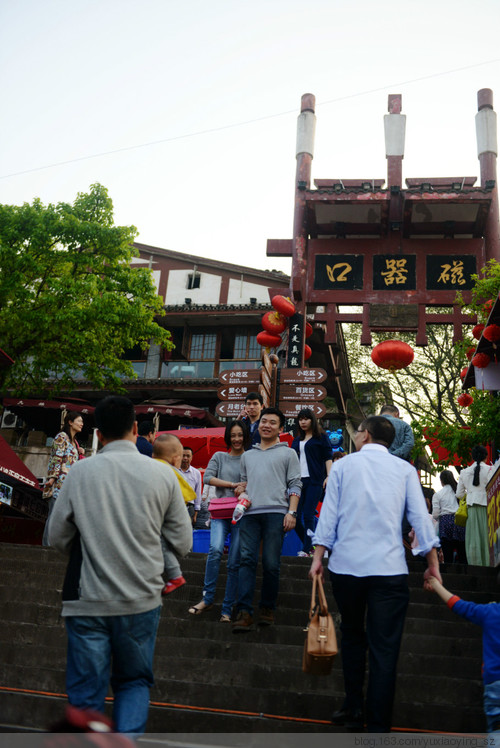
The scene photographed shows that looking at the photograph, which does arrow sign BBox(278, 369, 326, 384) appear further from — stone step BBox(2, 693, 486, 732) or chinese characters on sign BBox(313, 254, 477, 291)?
stone step BBox(2, 693, 486, 732)

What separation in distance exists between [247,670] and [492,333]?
21.1 feet

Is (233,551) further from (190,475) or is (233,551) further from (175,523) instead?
(175,523)

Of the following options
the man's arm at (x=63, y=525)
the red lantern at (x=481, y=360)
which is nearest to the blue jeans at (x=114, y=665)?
the man's arm at (x=63, y=525)

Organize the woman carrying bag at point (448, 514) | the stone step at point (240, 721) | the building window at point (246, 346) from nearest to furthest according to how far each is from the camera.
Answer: the stone step at point (240, 721) < the woman carrying bag at point (448, 514) < the building window at point (246, 346)

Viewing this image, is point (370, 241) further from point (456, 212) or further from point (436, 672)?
point (436, 672)

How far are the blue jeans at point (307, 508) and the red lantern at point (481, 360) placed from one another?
3.98m

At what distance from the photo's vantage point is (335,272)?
56.0 ft

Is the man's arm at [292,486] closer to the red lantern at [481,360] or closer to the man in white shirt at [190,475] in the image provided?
the man in white shirt at [190,475]

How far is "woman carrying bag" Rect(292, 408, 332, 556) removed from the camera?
7.71 m

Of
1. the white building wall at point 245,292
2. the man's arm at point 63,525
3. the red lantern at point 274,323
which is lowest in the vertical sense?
the man's arm at point 63,525

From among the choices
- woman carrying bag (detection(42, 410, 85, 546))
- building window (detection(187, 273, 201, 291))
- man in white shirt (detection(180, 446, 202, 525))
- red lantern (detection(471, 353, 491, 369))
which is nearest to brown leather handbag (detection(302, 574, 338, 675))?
man in white shirt (detection(180, 446, 202, 525))

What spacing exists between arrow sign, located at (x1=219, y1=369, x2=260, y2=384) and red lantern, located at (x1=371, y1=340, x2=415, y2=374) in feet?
8.03

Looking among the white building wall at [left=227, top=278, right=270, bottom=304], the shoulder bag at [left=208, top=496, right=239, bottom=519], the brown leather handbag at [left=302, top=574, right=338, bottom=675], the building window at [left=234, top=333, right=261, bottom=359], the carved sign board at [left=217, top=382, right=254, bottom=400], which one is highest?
the white building wall at [left=227, top=278, right=270, bottom=304]

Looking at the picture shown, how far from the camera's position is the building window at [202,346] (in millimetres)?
27016
